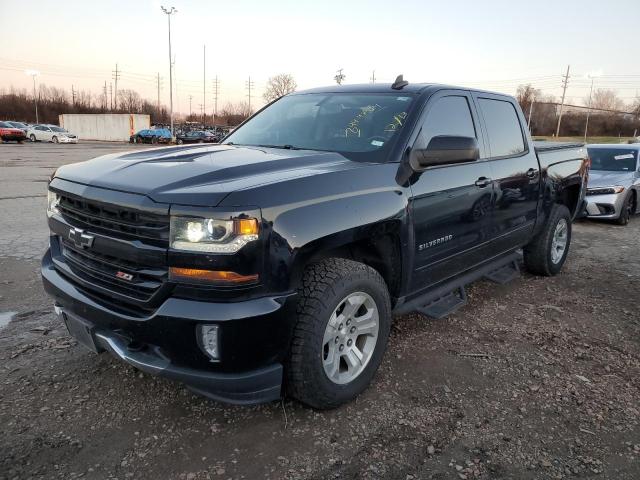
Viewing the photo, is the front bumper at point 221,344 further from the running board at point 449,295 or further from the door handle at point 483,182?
the door handle at point 483,182

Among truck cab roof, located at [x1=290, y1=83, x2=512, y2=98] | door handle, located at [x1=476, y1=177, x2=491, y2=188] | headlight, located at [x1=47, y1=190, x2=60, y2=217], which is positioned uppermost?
truck cab roof, located at [x1=290, y1=83, x2=512, y2=98]

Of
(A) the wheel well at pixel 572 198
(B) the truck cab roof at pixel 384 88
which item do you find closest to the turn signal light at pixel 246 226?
(B) the truck cab roof at pixel 384 88

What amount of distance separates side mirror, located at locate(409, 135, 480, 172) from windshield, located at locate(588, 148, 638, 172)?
27.5 feet

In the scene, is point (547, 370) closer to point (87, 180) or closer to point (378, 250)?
point (378, 250)

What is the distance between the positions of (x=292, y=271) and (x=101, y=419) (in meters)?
1.41

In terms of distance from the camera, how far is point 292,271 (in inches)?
94.7

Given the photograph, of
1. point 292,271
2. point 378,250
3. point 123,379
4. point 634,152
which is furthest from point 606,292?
point 634,152

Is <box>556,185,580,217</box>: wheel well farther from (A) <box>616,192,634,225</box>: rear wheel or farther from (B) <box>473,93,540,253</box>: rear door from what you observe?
(A) <box>616,192,634,225</box>: rear wheel

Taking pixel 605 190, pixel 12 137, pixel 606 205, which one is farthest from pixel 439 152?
pixel 12 137

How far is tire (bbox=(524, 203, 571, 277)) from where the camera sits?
5.28m

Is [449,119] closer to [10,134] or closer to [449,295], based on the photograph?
[449,295]

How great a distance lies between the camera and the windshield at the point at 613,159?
32.3 ft

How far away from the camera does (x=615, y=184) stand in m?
9.18

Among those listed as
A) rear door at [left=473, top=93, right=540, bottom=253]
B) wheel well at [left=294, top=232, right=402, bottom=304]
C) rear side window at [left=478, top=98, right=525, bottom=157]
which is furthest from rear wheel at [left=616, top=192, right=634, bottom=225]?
wheel well at [left=294, top=232, right=402, bottom=304]
